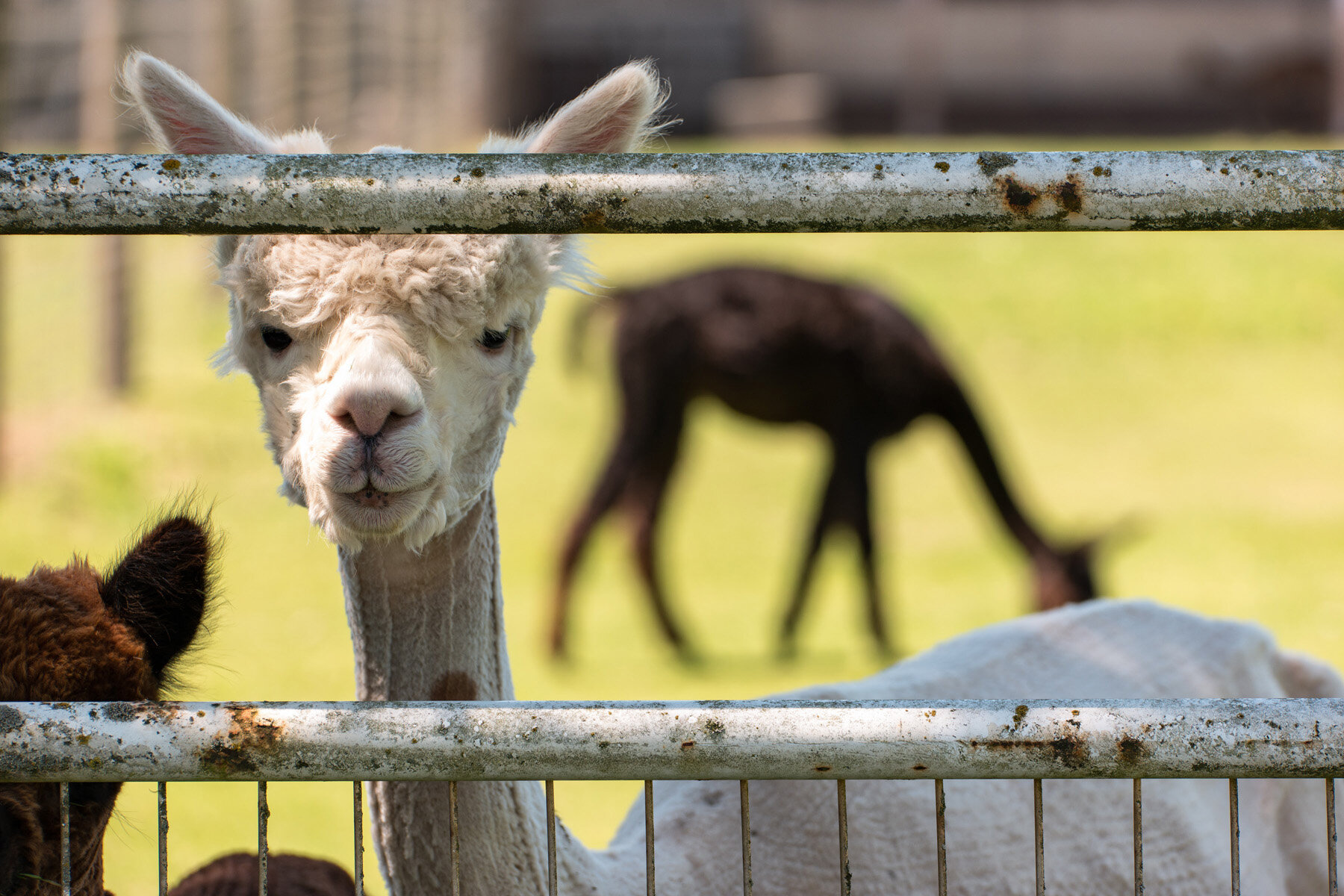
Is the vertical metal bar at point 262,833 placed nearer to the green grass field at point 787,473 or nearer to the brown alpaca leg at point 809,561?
the green grass field at point 787,473

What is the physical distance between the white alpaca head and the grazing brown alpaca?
7.9 inches

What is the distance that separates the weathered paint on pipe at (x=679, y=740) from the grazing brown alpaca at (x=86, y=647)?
0.30m

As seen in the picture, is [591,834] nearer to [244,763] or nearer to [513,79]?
[244,763]

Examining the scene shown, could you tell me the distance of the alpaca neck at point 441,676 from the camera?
1.67 meters

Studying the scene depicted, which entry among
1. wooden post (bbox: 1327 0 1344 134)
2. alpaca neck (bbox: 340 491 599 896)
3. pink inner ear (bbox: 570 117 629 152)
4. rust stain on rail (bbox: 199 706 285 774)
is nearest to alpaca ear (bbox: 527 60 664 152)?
pink inner ear (bbox: 570 117 629 152)

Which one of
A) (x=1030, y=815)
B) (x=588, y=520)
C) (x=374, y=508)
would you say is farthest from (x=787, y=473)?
(x=374, y=508)

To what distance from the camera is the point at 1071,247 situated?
40.8 feet

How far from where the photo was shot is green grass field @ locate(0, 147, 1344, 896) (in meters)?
5.75

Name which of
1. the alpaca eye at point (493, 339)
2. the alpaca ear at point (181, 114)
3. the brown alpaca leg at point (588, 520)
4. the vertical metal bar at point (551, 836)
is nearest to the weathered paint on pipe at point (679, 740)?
the vertical metal bar at point (551, 836)

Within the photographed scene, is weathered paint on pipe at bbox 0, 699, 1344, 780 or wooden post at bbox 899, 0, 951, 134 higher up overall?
wooden post at bbox 899, 0, 951, 134

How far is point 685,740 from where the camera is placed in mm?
1051

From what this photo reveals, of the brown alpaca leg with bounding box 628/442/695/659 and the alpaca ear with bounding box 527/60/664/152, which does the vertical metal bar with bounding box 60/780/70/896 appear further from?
the brown alpaca leg with bounding box 628/442/695/659

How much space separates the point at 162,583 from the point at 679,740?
2.32 feet

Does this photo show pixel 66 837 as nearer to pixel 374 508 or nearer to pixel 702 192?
pixel 374 508
